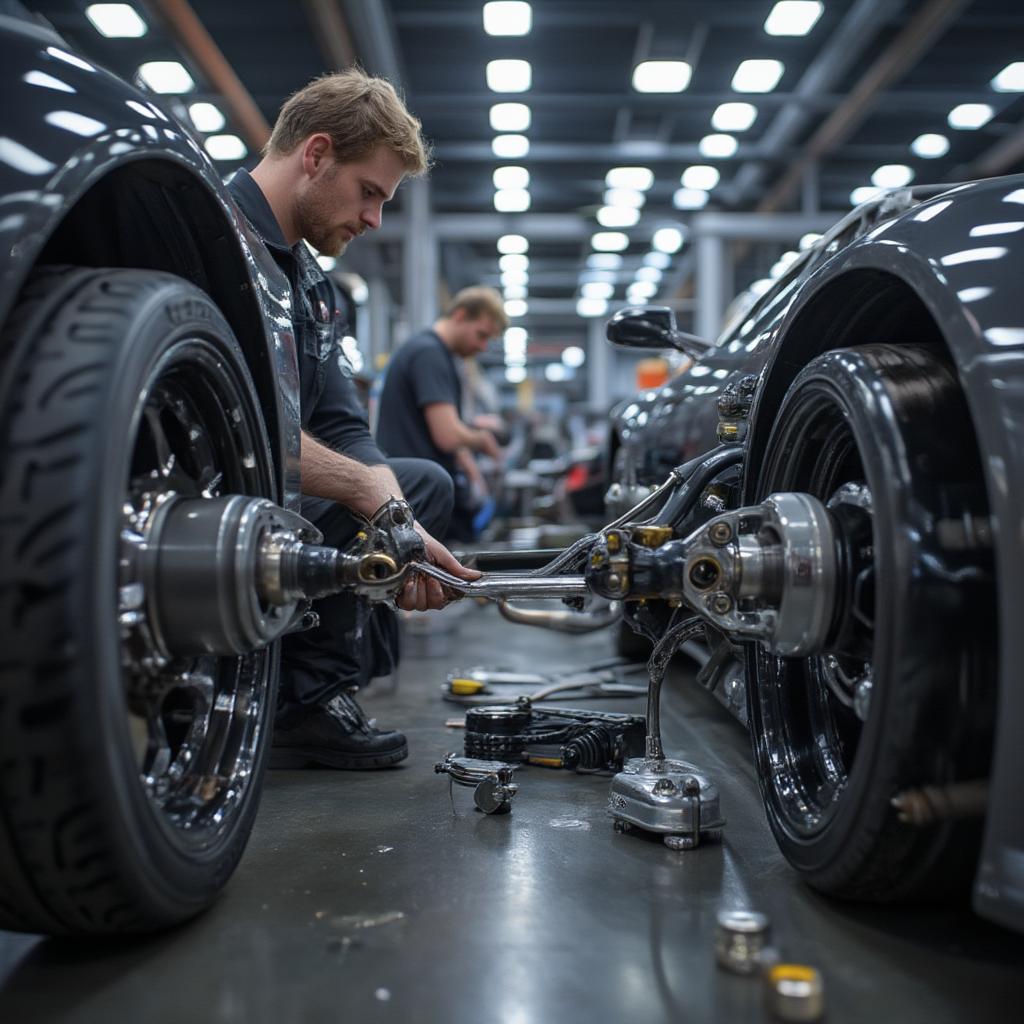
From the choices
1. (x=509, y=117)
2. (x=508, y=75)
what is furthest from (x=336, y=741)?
(x=509, y=117)

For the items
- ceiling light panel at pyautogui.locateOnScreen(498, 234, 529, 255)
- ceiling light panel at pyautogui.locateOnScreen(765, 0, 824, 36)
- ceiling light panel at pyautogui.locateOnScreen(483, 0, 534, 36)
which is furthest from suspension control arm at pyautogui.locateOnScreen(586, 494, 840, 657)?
ceiling light panel at pyautogui.locateOnScreen(498, 234, 529, 255)

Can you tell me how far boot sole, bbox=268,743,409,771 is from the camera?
2.14 m

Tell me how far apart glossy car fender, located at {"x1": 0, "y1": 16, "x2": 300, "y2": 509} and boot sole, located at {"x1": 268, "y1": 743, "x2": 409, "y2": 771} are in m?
0.94

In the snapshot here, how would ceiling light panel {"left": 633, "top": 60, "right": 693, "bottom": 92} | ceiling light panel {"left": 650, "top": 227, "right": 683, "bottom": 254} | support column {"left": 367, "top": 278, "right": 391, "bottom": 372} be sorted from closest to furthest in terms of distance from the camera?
ceiling light panel {"left": 633, "top": 60, "right": 693, "bottom": 92} < ceiling light panel {"left": 650, "top": 227, "right": 683, "bottom": 254} < support column {"left": 367, "top": 278, "right": 391, "bottom": 372}

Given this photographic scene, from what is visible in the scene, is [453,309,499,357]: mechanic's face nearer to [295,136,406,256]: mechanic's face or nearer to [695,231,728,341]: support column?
[295,136,406,256]: mechanic's face

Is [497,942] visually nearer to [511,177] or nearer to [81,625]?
[81,625]

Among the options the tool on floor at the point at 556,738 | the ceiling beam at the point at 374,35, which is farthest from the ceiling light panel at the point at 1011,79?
the tool on floor at the point at 556,738

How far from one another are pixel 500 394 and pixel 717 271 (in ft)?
76.1

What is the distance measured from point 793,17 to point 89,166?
7.09 metres

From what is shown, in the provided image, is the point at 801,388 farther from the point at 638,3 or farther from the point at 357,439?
the point at 638,3

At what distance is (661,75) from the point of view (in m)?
8.06

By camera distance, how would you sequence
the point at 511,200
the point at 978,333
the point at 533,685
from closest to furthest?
the point at 978,333 → the point at 533,685 → the point at 511,200

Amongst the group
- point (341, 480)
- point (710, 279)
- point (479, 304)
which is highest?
point (710, 279)

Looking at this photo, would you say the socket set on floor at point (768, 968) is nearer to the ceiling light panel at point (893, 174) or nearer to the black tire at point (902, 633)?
the black tire at point (902, 633)
